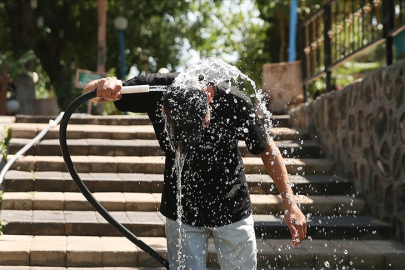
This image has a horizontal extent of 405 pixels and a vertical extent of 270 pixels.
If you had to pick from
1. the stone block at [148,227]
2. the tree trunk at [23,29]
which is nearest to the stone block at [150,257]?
the stone block at [148,227]

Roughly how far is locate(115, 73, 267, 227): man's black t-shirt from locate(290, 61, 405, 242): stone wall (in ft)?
12.0

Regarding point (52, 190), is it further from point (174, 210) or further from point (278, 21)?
point (278, 21)

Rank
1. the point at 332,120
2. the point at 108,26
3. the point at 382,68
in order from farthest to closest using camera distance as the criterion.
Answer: the point at 108,26, the point at 332,120, the point at 382,68

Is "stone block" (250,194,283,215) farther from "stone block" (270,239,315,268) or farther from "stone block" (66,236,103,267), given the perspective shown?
"stone block" (66,236,103,267)

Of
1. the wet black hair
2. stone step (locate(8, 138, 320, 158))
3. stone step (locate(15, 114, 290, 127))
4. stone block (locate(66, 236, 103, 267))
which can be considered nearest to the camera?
the wet black hair

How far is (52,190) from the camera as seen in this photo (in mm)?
7734

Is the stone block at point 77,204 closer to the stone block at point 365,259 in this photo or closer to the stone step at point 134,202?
the stone step at point 134,202

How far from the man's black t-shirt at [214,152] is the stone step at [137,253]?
2884 millimetres

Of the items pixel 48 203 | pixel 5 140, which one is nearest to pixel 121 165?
pixel 48 203

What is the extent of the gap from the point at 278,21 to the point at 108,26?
206 inches

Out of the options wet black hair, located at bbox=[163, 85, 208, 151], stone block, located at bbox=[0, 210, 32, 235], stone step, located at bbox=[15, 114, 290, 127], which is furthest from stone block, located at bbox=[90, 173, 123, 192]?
wet black hair, located at bbox=[163, 85, 208, 151]

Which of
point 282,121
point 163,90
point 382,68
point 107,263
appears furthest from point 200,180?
point 282,121

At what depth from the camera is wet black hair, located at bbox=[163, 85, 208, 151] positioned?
318 centimetres

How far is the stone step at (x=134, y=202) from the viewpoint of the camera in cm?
732
